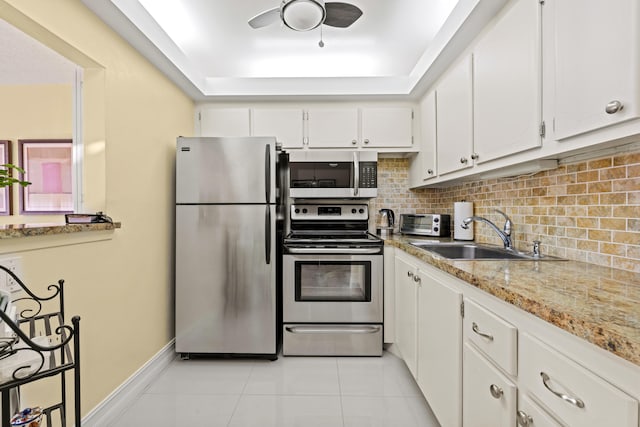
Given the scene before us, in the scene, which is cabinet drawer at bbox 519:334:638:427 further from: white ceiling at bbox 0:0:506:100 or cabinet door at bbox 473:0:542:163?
white ceiling at bbox 0:0:506:100

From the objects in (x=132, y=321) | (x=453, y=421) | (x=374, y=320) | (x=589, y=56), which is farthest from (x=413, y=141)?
(x=132, y=321)

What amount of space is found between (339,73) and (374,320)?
7.25ft

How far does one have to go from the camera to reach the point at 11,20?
1.29 metres

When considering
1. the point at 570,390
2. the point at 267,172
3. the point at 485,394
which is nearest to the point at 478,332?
the point at 485,394

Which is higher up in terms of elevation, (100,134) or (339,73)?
(339,73)

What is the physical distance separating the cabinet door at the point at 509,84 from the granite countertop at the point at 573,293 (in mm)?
542

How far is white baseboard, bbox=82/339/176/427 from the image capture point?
1.65 metres

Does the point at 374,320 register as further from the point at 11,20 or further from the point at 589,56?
the point at 11,20

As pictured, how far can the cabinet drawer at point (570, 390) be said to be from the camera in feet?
1.92

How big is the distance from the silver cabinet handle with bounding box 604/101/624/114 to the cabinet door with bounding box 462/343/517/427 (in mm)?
873

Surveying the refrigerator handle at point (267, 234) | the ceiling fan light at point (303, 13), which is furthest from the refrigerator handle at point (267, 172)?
the ceiling fan light at point (303, 13)

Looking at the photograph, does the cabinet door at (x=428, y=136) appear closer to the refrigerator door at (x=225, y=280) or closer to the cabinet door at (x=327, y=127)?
the cabinet door at (x=327, y=127)

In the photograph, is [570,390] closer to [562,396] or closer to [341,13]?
[562,396]

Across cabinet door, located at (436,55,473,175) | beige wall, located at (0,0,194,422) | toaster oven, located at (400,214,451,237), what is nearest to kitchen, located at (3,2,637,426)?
beige wall, located at (0,0,194,422)
